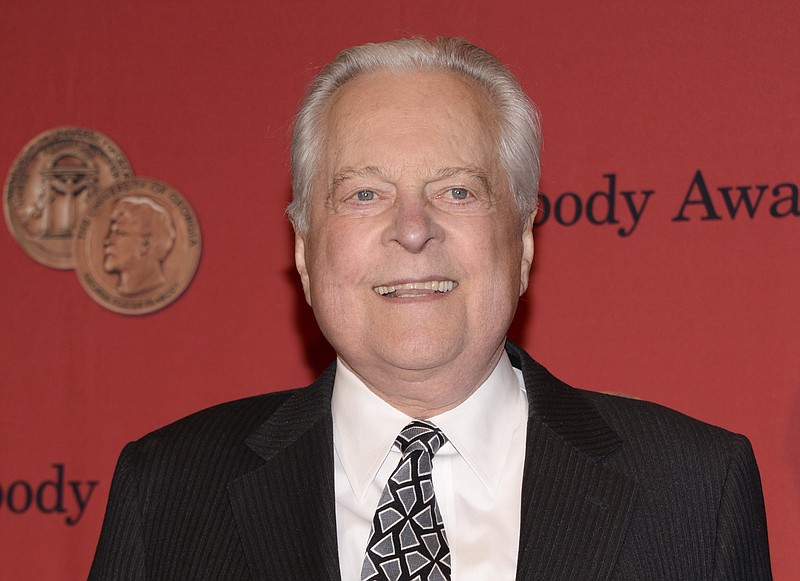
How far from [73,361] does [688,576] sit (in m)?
1.82

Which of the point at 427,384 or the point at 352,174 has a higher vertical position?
the point at 352,174

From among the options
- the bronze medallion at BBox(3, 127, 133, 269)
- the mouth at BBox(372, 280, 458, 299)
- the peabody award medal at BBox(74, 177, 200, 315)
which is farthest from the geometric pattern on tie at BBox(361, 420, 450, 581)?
the bronze medallion at BBox(3, 127, 133, 269)

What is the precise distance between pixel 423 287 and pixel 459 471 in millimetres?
296

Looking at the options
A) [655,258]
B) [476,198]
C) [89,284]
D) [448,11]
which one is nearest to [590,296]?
[655,258]

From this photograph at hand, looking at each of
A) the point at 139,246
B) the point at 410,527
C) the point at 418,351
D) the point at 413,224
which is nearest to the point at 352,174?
the point at 413,224

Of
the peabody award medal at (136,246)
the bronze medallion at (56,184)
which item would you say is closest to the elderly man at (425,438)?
the peabody award medal at (136,246)

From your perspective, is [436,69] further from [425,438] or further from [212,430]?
[212,430]

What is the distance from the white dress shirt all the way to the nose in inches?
10.9

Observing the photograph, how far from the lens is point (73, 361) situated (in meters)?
2.85

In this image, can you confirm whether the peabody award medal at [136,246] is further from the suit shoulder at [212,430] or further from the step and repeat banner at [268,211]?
the suit shoulder at [212,430]

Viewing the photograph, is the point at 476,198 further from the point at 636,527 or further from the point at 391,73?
the point at 636,527

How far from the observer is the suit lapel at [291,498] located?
1572mm

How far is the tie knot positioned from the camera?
5.47 feet

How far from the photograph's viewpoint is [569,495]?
162 centimetres
